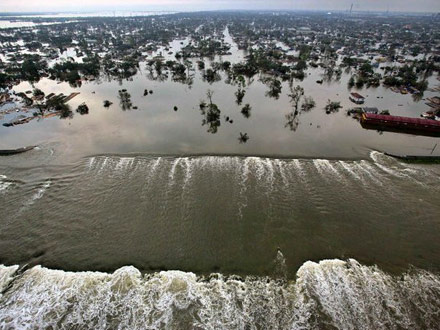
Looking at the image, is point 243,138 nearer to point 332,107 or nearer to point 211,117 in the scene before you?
point 211,117

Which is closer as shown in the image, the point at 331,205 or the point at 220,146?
the point at 331,205

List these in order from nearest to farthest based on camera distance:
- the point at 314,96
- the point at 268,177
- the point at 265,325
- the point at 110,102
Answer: the point at 265,325
the point at 268,177
the point at 110,102
the point at 314,96

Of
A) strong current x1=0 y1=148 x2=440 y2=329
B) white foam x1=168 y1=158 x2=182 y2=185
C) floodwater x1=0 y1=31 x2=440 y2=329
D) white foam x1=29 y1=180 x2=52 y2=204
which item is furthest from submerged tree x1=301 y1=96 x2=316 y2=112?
white foam x1=29 y1=180 x2=52 y2=204

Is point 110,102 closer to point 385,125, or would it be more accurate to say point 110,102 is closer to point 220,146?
point 220,146

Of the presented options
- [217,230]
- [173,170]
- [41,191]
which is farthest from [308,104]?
[41,191]

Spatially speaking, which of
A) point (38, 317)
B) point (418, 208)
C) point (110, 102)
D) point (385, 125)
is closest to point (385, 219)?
point (418, 208)

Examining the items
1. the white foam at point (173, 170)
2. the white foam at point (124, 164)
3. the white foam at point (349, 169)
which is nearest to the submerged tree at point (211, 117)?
the white foam at point (173, 170)
